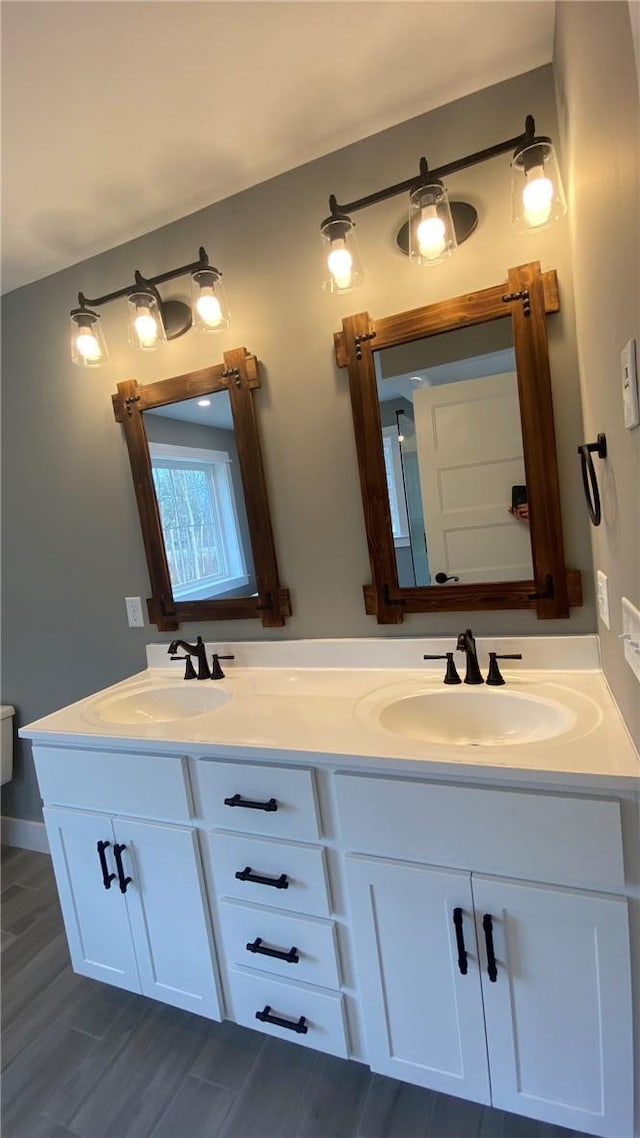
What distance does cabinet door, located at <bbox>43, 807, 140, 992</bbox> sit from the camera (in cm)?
142

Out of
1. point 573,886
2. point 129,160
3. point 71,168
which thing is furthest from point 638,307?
point 71,168

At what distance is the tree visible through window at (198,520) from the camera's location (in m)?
1.74

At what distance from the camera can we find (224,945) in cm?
129

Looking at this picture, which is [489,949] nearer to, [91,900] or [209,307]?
[91,900]

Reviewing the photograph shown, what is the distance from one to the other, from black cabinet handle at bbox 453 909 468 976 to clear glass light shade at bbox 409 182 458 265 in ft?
4.97

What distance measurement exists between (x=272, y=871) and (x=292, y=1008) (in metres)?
0.35

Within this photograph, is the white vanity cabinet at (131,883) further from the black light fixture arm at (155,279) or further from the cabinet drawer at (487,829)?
the black light fixture arm at (155,279)

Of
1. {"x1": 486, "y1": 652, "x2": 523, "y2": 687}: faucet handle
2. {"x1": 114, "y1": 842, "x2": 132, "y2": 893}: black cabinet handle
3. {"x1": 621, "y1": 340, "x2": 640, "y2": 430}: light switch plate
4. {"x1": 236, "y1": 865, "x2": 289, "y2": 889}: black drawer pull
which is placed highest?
{"x1": 621, "y1": 340, "x2": 640, "y2": 430}: light switch plate

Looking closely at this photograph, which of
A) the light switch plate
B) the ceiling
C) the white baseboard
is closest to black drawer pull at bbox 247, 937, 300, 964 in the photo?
the light switch plate

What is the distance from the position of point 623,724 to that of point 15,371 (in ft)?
7.76

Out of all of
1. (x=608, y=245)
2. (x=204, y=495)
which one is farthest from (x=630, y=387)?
(x=204, y=495)

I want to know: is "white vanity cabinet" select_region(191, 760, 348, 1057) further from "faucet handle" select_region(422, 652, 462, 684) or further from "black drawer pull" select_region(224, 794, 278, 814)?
"faucet handle" select_region(422, 652, 462, 684)

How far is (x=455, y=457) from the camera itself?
1427 millimetres

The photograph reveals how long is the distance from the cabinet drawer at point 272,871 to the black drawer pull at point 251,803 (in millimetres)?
94
